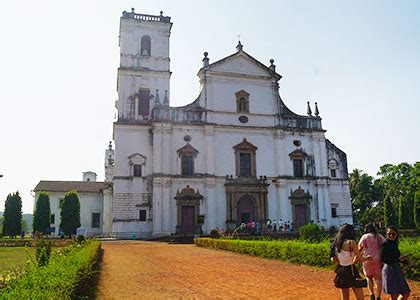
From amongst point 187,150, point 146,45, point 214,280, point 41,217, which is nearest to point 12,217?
point 41,217

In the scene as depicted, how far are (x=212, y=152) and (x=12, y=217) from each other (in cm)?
2076

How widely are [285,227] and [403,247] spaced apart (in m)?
22.3

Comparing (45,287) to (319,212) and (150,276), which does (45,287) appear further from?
(319,212)

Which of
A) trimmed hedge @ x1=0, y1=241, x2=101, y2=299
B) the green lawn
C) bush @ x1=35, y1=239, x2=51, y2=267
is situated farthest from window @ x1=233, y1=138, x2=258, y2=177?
trimmed hedge @ x1=0, y1=241, x2=101, y2=299

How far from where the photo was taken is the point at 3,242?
26.8 metres

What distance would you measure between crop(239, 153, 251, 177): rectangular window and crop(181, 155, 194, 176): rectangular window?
4363 millimetres

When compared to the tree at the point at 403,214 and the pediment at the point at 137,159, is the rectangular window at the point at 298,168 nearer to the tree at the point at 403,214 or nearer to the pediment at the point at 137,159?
the tree at the point at 403,214

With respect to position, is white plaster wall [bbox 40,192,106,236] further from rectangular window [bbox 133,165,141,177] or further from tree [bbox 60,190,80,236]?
rectangular window [bbox 133,165,141,177]

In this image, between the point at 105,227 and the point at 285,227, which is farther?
the point at 105,227

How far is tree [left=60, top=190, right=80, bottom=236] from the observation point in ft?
118

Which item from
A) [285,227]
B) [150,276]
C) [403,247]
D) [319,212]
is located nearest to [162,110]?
[285,227]

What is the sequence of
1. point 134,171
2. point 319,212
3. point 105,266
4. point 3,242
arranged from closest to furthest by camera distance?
point 105,266, point 3,242, point 134,171, point 319,212

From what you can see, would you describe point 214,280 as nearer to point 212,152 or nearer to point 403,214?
point 212,152

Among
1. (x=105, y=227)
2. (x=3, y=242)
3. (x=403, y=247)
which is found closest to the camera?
(x=403, y=247)
